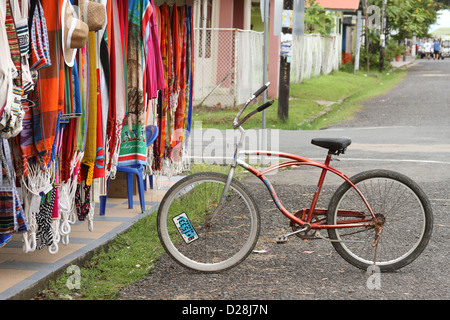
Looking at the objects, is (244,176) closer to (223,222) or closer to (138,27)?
(138,27)

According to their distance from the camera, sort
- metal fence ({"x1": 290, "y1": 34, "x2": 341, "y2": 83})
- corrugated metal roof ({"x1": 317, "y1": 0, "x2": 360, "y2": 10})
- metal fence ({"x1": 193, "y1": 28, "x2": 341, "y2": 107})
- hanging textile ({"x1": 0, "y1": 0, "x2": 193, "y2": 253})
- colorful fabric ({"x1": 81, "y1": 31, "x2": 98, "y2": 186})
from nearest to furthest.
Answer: hanging textile ({"x1": 0, "y1": 0, "x2": 193, "y2": 253})
colorful fabric ({"x1": 81, "y1": 31, "x2": 98, "y2": 186})
metal fence ({"x1": 193, "y1": 28, "x2": 341, "y2": 107})
metal fence ({"x1": 290, "y1": 34, "x2": 341, "y2": 83})
corrugated metal roof ({"x1": 317, "y1": 0, "x2": 360, "y2": 10})

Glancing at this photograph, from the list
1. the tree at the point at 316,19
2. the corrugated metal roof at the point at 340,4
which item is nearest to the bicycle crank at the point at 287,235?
the tree at the point at 316,19

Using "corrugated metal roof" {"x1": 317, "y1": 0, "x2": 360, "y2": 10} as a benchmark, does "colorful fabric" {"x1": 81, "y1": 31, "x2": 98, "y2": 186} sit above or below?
below

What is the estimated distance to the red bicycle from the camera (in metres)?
5.39

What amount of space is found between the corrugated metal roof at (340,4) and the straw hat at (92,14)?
36.0 meters

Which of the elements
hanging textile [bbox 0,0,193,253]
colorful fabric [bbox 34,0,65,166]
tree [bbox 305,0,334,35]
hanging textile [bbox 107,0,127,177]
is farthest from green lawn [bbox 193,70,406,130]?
colorful fabric [bbox 34,0,65,166]

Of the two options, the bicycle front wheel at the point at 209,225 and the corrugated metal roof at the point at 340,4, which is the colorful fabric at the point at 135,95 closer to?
the bicycle front wheel at the point at 209,225

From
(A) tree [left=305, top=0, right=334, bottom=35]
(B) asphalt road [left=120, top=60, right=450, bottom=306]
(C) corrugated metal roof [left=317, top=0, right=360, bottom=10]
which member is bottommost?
(B) asphalt road [left=120, top=60, right=450, bottom=306]

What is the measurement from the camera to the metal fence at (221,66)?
17.9 m

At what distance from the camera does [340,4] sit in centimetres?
4128

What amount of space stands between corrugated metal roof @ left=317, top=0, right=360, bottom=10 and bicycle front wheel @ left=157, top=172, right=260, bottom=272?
3615 cm

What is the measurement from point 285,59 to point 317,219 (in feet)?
34.8
